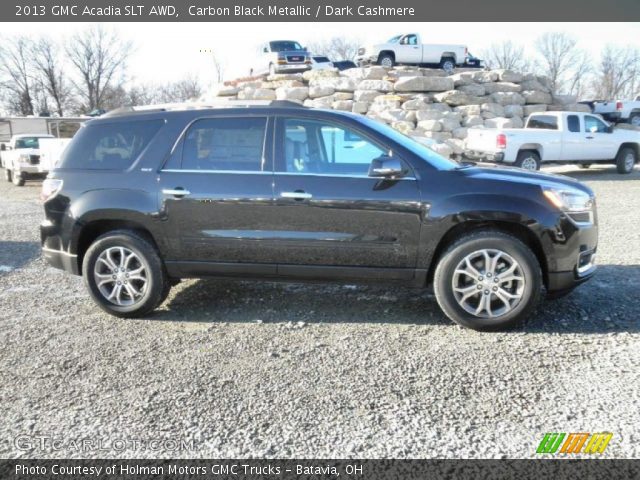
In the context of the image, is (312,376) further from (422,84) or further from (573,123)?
(422,84)

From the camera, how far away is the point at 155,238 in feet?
14.9

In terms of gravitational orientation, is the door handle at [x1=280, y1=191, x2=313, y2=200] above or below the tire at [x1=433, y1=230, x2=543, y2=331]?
above

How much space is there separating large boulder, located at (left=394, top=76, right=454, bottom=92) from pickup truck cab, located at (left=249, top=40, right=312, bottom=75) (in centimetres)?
634

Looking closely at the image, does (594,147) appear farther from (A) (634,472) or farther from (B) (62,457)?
(B) (62,457)

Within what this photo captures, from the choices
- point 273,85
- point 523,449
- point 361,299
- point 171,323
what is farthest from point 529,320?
point 273,85

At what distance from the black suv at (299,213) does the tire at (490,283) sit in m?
0.01

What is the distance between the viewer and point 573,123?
15.8 meters

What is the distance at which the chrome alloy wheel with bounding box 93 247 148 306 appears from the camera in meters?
4.58

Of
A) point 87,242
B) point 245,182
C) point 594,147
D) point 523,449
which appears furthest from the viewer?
point 594,147

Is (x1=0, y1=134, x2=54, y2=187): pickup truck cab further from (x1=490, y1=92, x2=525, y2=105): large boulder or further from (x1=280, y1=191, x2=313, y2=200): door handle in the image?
(x1=490, y1=92, x2=525, y2=105): large boulder

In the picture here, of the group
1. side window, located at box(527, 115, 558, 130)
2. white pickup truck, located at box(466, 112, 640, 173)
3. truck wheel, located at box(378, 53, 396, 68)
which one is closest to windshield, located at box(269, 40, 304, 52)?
truck wheel, located at box(378, 53, 396, 68)

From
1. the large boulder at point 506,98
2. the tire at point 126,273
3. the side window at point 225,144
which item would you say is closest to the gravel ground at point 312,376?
the tire at point 126,273

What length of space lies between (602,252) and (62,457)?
6.33 m

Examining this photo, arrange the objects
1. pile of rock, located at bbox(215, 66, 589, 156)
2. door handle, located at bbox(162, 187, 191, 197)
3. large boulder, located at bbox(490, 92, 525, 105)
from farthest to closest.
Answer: large boulder, located at bbox(490, 92, 525, 105) < pile of rock, located at bbox(215, 66, 589, 156) < door handle, located at bbox(162, 187, 191, 197)
